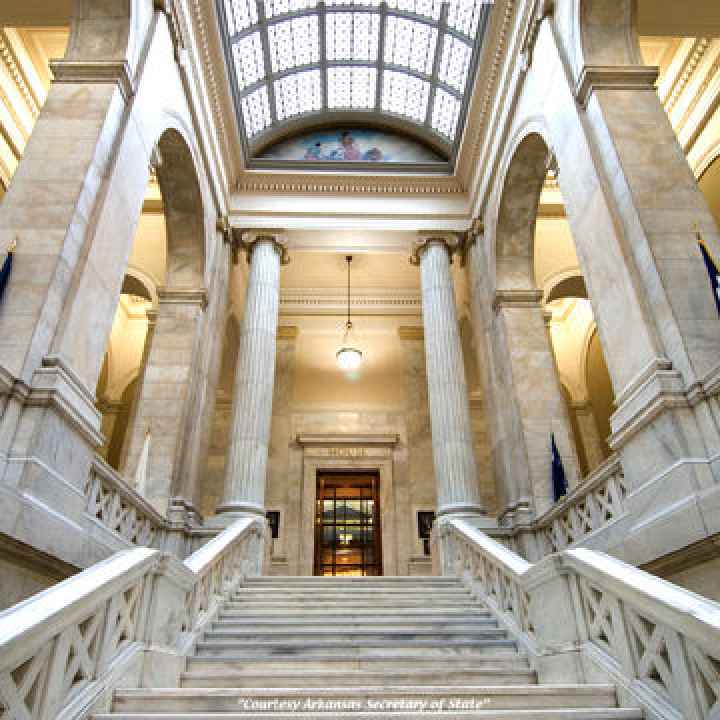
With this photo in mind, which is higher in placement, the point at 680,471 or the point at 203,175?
the point at 203,175

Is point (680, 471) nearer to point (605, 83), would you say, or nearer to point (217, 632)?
point (217, 632)

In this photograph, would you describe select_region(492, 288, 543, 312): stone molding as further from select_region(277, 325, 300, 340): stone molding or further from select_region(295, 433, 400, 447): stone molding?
select_region(277, 325, 300, 340): stone molding

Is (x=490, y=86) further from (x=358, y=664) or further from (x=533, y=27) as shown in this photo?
(x=358, y=664)

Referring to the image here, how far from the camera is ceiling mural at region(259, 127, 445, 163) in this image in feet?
44.2

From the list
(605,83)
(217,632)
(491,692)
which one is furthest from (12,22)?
(491,692)

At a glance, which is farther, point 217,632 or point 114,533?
point 114,533

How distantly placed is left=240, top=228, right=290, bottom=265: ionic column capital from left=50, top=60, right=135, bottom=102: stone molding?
5454mm

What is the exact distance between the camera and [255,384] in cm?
1012

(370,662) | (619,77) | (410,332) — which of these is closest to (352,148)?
(410,332)

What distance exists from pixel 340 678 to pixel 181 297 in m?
7.38

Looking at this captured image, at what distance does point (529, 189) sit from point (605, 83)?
3.56 m

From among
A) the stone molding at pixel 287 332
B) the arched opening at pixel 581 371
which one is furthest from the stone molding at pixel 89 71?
the arched opening at pixel 581 371

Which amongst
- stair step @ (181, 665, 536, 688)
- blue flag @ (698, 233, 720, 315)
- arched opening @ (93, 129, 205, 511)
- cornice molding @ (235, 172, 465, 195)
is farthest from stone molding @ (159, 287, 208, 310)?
blue flag @ (698, 233, 720, 315)

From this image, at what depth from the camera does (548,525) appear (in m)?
8.05
